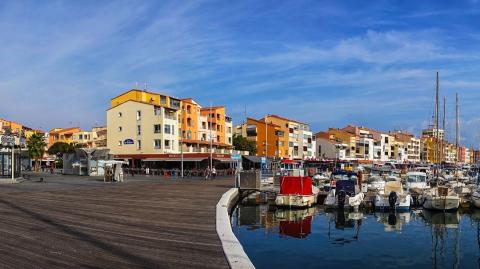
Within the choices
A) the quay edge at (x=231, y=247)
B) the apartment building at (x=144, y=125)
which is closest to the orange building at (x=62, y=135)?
the apartment building at (x=144, y=125)

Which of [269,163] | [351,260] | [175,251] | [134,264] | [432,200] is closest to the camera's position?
[134,264]

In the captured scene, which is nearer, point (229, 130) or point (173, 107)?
point (173, 107)

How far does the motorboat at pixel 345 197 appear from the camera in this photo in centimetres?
3722

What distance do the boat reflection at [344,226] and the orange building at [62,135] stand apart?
120279mm

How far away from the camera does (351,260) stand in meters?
19.3

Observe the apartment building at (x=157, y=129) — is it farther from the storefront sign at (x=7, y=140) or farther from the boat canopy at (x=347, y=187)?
the boat canopy at (x=347, y=187)

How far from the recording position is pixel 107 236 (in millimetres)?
14617

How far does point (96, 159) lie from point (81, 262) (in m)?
57.7

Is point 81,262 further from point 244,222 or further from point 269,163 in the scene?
point 269,163

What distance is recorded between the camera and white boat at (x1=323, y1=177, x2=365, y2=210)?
37.2 m

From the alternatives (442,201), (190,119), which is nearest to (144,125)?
(190,119)

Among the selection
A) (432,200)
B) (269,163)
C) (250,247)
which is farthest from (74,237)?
(269,163)

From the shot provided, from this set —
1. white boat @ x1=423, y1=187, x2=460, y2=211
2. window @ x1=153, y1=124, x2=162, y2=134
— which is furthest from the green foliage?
white boat @ x1=423, y1=187, x2=460, y2=211

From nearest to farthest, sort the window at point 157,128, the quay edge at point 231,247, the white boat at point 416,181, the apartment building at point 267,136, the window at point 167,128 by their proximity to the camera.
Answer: the quay edge at point 231,247 → the white boat at point 416,181 → the window at point 157,128 → the window at point 167,128 → the apartment building at point 267,136
